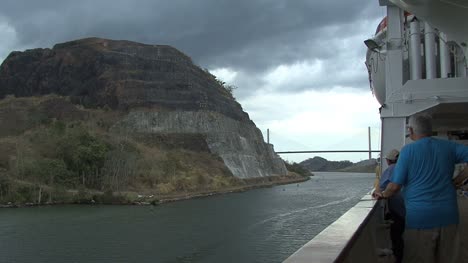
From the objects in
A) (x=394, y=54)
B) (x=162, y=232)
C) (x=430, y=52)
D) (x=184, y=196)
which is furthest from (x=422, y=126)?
(x=184, y=196)

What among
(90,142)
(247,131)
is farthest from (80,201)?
(247,131)

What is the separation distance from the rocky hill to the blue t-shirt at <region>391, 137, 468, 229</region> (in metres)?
59.2

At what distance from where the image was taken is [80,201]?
195 feet

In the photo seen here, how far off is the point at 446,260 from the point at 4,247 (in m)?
29.5

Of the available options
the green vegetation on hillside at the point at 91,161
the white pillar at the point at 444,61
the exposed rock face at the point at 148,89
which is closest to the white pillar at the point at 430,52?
the white pillar at the point at 444,61

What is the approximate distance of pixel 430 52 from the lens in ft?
47.5

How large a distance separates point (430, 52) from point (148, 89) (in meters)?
86.2

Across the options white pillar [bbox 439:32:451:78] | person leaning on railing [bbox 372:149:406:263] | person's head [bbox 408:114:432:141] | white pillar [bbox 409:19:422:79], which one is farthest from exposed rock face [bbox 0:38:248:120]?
person's head [bbox 408:114:432:141]

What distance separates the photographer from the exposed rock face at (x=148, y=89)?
309 feet

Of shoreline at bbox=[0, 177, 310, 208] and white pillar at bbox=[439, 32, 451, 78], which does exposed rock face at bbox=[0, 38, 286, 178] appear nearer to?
shoreline at bbox=[0, 177, 310, 208]

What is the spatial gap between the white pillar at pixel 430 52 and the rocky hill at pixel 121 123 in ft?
172

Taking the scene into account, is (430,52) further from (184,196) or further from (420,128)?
(184,196)

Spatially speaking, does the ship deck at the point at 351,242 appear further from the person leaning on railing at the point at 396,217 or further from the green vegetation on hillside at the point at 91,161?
the green vegetation on hillside at the point at 91,161

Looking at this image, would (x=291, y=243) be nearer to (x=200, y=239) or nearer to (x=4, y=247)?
(x=200, y=239)
